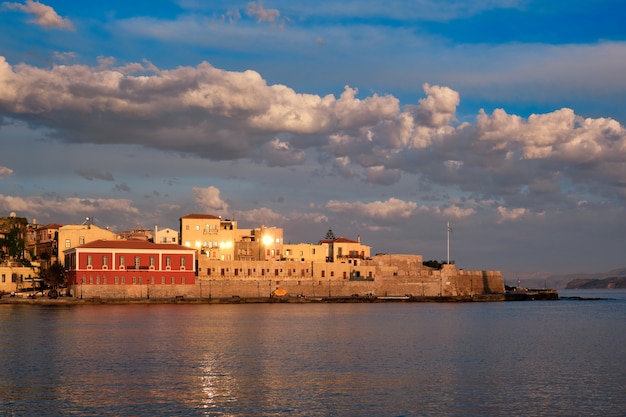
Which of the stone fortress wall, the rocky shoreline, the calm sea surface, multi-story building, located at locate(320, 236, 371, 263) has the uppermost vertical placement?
multi-story building, located at locate(320, 236, 371, 263)

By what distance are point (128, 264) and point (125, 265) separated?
1.35ft

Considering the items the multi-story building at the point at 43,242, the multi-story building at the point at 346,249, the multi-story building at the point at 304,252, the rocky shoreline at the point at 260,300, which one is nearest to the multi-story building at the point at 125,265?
the rocky shoreline at the point at 260,300

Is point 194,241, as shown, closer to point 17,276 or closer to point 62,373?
point 17,276

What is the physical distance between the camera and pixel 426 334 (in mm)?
61969

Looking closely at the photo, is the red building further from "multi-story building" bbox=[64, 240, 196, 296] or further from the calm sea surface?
the calm sea surface

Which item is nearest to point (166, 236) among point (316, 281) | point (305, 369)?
point (316, 281)

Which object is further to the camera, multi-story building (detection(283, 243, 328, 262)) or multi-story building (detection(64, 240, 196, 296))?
multi-story building (detection(283, 243, 328, 262))

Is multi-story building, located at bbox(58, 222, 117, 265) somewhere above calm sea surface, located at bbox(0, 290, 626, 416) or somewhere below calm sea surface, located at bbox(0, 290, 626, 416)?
above

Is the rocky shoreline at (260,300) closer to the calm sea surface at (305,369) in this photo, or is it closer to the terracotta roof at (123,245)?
the terracotta roof at (123,245)

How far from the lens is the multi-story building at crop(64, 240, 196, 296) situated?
104 metres

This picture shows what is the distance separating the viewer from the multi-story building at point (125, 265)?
104 metres

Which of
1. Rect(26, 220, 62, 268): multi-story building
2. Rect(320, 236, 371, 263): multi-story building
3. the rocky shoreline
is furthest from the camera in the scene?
Rect(320, 236, 371, 263): multi-story building

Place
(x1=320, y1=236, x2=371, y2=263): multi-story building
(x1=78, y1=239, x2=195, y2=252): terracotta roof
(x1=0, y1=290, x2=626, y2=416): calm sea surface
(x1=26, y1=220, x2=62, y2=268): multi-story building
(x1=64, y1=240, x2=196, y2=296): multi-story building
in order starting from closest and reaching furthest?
1. (x1=0, y1=290, x2=626, y2=416): calm sea surface
2. (x1=64, y1=240, x2=196, y2=296): multi-story building
3. (x1=78, y1=239, x2=195, y2=252): terracotta roof
4. (x1=26, y1=220, x2=62, y2=268): multi-story building
5. (x1=320, y1=236, x2=371, y2=263): multi-story building

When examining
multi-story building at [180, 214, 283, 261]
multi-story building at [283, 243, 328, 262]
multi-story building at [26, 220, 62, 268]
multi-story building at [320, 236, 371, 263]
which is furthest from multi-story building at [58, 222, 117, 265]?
multi-story building at [320, 236, 371, 263]
